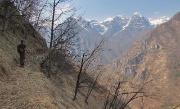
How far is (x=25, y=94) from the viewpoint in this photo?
22.3 m

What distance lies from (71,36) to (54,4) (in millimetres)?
4395

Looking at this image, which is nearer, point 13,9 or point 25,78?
point 25,78

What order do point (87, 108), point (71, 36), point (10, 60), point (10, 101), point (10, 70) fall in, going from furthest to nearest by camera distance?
point (87, 108) → point (71, 36) → point (10, 60) → point (10, 70) → point (10, 101)

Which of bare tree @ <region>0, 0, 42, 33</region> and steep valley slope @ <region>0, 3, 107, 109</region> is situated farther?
bare tree @ <region>0, 0, 42, 33</region>

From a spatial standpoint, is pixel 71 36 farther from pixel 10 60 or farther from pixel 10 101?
pixel 10 101

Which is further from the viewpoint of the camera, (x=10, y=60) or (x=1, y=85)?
(x=10, y=60)

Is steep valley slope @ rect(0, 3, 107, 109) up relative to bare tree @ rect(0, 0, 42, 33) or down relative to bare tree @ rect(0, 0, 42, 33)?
down

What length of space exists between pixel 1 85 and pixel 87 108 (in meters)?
21.3

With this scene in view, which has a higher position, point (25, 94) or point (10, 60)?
point (10, 60)

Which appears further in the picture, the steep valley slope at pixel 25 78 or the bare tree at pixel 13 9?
the bare tree at pixel 13 9

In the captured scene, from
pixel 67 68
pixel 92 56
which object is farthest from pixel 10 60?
pixel 67 68

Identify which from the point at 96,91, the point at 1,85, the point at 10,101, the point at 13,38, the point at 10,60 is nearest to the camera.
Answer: the point at 10,101

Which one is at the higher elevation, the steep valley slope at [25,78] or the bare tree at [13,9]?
the bare tree at [13,9]

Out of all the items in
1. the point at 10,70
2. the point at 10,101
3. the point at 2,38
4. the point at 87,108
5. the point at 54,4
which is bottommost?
the point at 87,108
